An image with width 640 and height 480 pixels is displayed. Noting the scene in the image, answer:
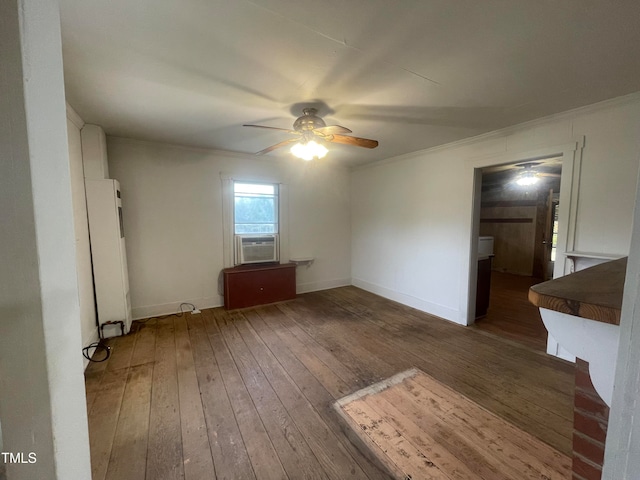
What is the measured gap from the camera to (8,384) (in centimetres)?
→ 50

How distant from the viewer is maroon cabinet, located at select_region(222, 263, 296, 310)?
12.9 feet

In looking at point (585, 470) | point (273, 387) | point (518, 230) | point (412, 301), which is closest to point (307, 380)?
point (273, 387)

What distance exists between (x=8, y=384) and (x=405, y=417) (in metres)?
2.04

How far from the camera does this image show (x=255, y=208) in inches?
172

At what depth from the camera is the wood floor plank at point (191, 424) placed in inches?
56.8

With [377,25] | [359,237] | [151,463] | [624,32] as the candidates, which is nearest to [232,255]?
[359,237]

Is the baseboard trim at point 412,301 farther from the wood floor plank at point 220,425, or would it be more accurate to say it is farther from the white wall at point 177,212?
the wood floor plank at point 220,425

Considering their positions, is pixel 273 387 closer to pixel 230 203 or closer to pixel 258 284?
pixel 258 284

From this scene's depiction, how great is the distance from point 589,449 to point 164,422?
7.42ft

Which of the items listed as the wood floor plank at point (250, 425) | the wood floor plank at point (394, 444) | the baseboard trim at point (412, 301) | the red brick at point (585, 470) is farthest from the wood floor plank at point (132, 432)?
the baseboard trim at point (412, 301)

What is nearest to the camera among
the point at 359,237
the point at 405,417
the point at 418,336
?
the point at 405,417

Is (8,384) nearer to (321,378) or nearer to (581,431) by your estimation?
(581,431)

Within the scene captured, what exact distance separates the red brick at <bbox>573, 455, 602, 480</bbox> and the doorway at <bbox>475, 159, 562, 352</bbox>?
3.11 m

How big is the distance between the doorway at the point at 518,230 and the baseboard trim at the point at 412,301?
48 cm
